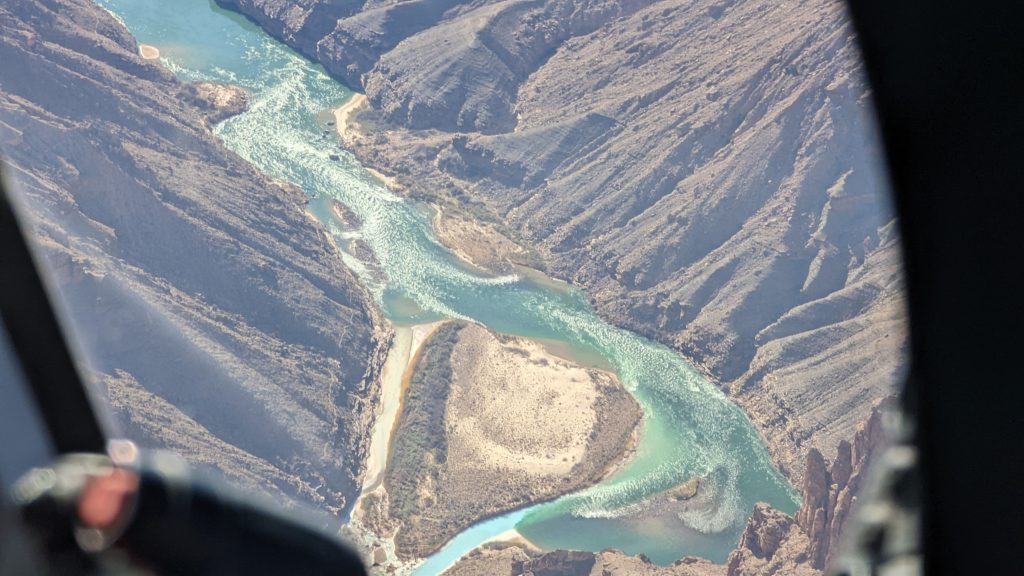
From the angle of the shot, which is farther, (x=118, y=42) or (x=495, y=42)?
(x=495, y=42)

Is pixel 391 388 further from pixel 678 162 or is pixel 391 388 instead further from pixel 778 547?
pixel 678 162

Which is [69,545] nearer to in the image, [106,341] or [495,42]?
[106,341]

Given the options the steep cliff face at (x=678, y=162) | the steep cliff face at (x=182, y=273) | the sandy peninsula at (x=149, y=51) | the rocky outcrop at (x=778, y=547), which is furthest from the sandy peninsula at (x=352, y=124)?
the rocky outcrop at (x=778, y=547)

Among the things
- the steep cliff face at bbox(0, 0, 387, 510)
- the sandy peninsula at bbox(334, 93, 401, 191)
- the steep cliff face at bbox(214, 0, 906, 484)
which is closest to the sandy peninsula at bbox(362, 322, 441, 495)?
the steep cliff face at bbox(0, 0, 387, 510)

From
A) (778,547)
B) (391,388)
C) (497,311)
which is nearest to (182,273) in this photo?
(391,388)

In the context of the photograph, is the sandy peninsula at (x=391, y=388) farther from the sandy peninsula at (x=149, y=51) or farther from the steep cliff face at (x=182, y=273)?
the sandy peninsula at (x=149, y=51)

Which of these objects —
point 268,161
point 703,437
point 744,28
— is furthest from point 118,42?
point 703,437

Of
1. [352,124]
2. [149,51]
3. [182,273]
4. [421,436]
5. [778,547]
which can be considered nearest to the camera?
[778,547]
